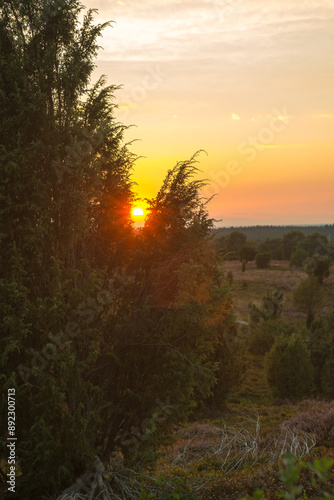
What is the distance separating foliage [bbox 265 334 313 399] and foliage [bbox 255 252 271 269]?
54.1m

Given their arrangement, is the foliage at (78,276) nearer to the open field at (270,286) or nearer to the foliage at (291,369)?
the foliage at (291,369)

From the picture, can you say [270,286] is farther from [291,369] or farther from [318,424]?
[318,424]

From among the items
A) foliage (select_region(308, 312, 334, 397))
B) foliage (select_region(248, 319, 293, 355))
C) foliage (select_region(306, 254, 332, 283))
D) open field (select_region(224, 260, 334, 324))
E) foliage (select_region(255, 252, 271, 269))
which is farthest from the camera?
foliage (select_region(255, 252, 271, 269))

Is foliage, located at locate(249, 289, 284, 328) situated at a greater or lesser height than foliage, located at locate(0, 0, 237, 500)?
lesser

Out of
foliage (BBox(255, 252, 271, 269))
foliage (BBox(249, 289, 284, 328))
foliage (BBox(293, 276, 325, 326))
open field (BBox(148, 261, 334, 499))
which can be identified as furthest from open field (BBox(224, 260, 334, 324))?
open field (BBox(148, 261, 334, 499))

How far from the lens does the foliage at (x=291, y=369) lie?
23.3m

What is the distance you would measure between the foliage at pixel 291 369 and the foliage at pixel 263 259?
178ft

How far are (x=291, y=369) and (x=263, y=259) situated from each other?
55.4 metres

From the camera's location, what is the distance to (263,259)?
3031 inches

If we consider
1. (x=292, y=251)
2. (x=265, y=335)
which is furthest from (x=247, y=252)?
(x=265, y=335)

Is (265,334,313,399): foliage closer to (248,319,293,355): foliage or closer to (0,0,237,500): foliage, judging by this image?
(248,319,293,355): foliage

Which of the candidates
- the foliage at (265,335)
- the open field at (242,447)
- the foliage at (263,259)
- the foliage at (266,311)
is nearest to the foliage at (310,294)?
the foliage at (266,311)

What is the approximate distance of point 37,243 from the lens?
7.96 m

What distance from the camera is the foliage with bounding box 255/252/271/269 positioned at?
76.7 metres
